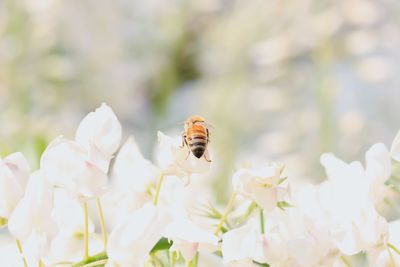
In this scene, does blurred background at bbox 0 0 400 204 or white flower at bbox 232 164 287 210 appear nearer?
white flower at bbox 232 164 287 210

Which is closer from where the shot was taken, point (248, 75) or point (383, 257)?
point (383, 257)

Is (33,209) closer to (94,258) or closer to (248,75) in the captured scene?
(94,258)

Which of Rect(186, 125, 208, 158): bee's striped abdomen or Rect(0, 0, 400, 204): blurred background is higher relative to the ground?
Rect(0, 0, 400, 204): blurred background

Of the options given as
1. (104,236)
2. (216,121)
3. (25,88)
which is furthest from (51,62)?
(104,236)

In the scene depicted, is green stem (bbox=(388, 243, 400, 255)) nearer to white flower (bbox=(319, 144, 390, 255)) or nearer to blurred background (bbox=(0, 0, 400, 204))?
white flower (bbox=(319, 144, 390, 255))

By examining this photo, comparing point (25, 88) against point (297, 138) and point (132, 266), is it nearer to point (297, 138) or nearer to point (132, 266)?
point (297, 138)

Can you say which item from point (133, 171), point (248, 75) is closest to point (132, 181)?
point (133, 171)

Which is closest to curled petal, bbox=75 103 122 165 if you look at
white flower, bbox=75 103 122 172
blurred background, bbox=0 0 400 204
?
white flower, bbox=75 103 122 172
